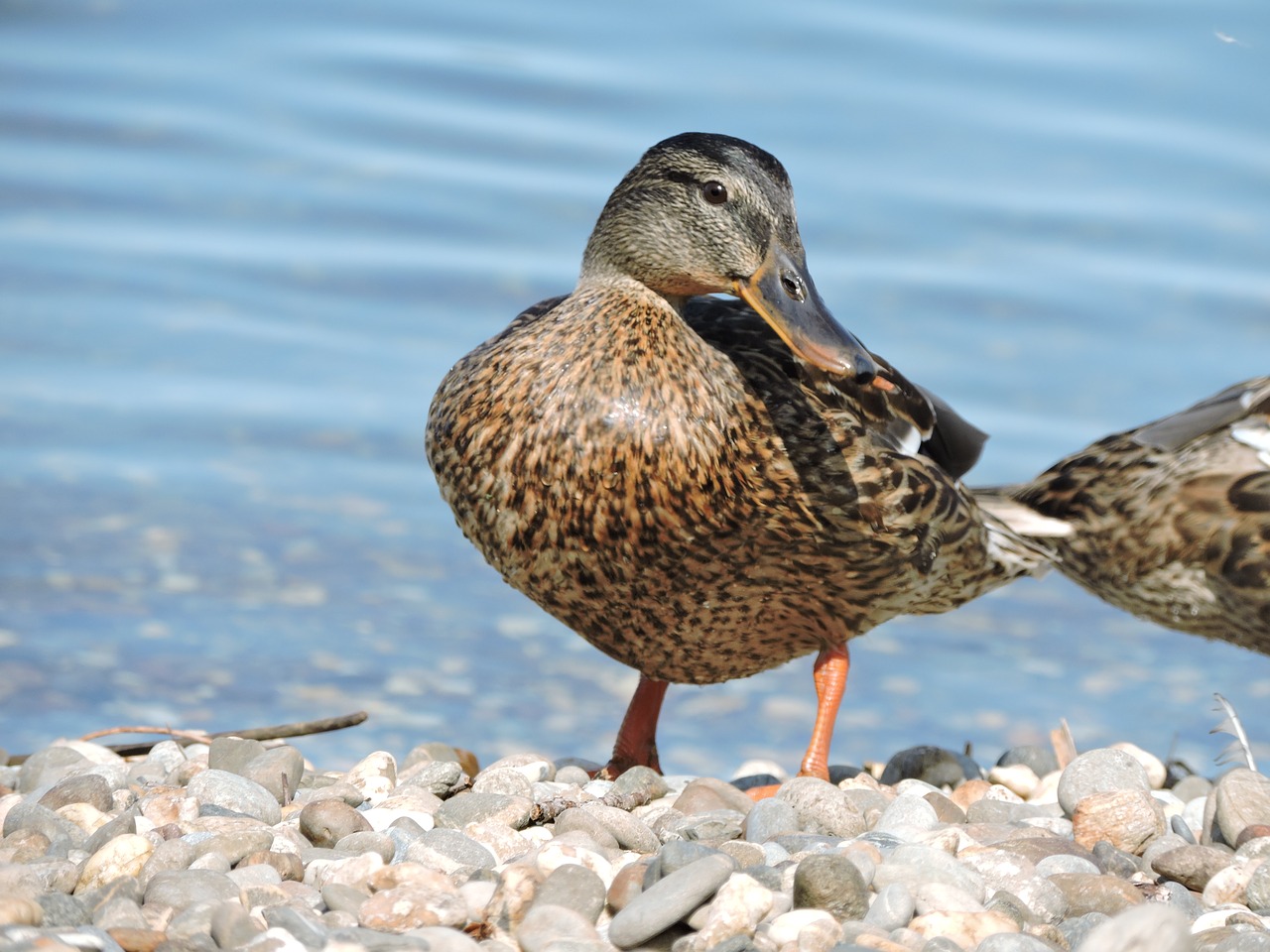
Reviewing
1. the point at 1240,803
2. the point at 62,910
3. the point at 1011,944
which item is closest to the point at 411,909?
the point at 62,910

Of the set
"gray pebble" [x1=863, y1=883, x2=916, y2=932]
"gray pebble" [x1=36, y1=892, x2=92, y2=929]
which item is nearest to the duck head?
"gray pebble" [x1=863, y1=883, x2=916, y2=932]

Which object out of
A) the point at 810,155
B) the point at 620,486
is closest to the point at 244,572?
the point at 620,486

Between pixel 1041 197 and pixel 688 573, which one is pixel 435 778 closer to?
pixel 688 573

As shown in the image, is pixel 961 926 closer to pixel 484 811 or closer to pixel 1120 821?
pixel 1120 821

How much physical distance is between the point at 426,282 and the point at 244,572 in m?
2.59

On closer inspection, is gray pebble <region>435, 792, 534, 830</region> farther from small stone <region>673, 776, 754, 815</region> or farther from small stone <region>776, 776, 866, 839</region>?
small stone <region>776, 776, 866, 839</region>

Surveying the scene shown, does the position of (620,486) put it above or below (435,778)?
above

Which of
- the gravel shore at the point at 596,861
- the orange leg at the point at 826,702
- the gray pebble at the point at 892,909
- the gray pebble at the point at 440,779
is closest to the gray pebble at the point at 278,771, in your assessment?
the gravel shore at the point at 596,861

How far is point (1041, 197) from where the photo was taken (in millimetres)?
9688

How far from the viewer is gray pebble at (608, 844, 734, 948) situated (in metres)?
2.50

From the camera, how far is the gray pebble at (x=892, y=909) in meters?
2.59

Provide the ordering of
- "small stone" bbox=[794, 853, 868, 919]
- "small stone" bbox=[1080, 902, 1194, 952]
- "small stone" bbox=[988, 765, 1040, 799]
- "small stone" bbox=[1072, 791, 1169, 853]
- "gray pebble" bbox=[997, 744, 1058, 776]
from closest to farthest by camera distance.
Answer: "small stone" bbox=[1080, 902, 1194, 952] < "small stone" bbox=[794, 853, 868, 919] < "small stone" bbox=[1072, 791, 1169, 853] < "small stone" bbox=[988, 765, 1040, 799] < "gray pebble" bbox=[997, 744, 1058, 776]

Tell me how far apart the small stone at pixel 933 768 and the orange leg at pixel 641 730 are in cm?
57

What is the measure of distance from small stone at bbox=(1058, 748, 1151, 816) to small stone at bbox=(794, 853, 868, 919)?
1019 mm
